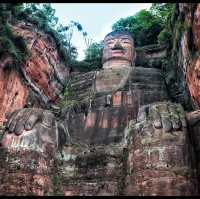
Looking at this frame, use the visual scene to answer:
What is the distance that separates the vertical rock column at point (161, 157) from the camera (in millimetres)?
9617

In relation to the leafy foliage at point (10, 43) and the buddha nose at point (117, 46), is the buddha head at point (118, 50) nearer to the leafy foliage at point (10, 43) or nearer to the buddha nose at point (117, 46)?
the buddha nose at point (117, 46)

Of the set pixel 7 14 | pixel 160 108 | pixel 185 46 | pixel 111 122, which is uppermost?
pixel 7 14

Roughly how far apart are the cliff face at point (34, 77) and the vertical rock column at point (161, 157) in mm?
5620

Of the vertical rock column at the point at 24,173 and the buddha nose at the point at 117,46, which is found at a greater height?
the buddha nose at the point at 117,46

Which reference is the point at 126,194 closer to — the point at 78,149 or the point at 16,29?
the point at 78,149

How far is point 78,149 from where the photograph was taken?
12070 millimetres

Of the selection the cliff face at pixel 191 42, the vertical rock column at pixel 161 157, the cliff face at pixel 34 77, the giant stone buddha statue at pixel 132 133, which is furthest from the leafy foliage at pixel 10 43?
the vertical rock column at pixel 161 157

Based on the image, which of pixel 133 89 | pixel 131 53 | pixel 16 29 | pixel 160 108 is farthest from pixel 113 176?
pixel 131 53

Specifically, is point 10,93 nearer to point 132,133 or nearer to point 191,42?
point 132,133

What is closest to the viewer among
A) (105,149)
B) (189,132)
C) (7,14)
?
(189,132)

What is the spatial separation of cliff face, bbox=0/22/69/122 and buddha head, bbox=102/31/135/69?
7.42ft

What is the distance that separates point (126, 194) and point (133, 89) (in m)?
7.98

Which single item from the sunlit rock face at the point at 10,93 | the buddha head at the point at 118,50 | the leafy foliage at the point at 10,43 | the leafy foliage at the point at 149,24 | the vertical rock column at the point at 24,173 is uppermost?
the leafy foliage at the point at 149,24

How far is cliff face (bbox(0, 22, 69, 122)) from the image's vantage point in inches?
601
